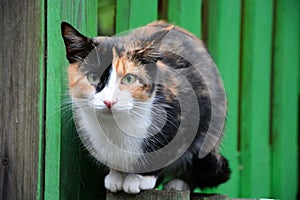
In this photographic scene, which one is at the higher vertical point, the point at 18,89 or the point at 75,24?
the point at 75,24

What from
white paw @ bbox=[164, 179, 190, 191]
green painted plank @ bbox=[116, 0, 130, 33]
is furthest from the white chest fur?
green painted plank @ bbox=[116, 0, 130, 33]

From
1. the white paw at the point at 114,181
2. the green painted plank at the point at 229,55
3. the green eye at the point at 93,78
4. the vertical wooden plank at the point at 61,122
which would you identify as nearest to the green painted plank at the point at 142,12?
the vertical wooden plank at the point at 61,122

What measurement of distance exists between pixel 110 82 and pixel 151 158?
331 millimetres

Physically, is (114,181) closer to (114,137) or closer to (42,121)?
(114,137)

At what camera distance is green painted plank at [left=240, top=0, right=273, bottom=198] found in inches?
158

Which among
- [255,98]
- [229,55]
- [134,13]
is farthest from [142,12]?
[255,98]

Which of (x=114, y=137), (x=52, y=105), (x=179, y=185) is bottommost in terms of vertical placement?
(x=179, y=185)

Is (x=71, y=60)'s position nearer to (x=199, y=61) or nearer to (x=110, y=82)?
(x=110, y=82)

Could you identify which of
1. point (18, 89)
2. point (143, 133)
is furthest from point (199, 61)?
point (18, 89)

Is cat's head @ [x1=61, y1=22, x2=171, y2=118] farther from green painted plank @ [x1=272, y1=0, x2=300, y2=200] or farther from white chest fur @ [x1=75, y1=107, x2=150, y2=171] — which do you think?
green painted plank @ [x1=272, y1=0, x2=300, y2=200]

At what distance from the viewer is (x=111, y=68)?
244 cm

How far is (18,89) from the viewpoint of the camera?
245 centimetres

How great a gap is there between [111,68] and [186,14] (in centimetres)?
→ 118

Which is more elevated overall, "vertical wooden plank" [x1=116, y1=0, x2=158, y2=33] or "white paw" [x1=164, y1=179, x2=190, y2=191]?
"vertical wooden plank" [x1=116, y1=0, x2=158, y2=33]
